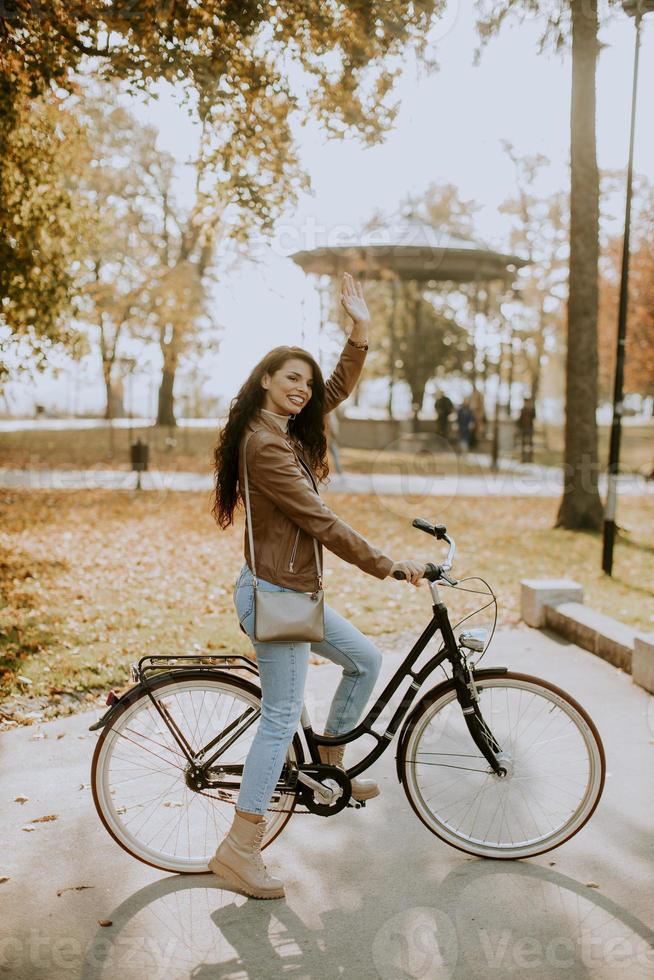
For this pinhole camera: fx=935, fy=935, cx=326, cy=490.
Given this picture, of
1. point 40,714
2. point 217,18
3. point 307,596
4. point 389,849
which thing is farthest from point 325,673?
point 217,18

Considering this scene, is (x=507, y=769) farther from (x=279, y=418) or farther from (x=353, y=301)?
(x=353, y=301)

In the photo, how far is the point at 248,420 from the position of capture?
324 cm

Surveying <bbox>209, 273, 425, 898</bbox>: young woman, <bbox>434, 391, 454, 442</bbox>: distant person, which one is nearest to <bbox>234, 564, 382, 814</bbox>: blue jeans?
<bbox>209, 273, 425, 898</bbox>: young woman

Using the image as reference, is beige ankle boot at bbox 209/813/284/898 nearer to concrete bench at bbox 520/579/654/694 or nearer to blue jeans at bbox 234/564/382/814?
blue jeans at bbox 234/564/382/814

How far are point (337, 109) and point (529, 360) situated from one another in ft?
138

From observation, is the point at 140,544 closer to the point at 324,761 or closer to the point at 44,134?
the point at 44,134

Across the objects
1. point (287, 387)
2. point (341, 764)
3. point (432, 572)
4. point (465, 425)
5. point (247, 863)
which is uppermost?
point (287, 387)

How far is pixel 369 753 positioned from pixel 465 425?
969 inches

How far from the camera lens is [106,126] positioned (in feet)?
90.0

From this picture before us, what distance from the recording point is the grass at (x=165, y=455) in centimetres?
2317

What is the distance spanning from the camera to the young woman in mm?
3086

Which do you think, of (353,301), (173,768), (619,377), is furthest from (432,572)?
(619,377)

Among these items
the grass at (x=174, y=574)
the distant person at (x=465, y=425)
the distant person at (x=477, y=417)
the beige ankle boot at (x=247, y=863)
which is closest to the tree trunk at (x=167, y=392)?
the distant person at (x=465, y=425)

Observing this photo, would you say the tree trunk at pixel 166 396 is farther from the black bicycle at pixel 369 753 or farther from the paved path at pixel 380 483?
the black bicycle at pixel 369 753
